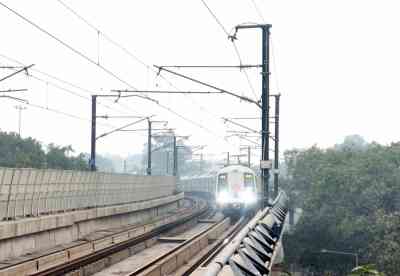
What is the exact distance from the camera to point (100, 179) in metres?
29.2

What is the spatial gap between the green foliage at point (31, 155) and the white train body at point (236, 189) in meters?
24.5

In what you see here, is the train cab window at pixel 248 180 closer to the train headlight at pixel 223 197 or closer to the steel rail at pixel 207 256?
the train headlight at pixel 223 197

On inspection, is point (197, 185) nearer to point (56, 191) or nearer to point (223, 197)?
point (223, 197)

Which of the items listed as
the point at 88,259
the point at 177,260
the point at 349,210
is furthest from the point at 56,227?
the point at 349,210

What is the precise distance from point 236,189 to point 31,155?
2784cm

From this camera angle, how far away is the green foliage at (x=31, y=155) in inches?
2218

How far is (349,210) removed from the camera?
42.3 metres

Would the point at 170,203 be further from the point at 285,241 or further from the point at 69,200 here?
the point at 69,200

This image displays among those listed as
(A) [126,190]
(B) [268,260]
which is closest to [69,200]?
(A) [126,190]

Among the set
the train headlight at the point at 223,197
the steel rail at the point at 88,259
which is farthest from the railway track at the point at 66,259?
the train headlight at the point at 223,197

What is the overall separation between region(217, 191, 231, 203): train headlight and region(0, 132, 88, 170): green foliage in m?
24.4

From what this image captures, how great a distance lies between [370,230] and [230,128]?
51.6 feet

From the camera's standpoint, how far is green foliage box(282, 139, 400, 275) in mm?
38094

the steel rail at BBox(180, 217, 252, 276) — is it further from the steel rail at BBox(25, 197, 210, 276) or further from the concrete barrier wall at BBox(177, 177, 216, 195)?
the concrete barrier wall at BBox(177, 177, 216, 195)
